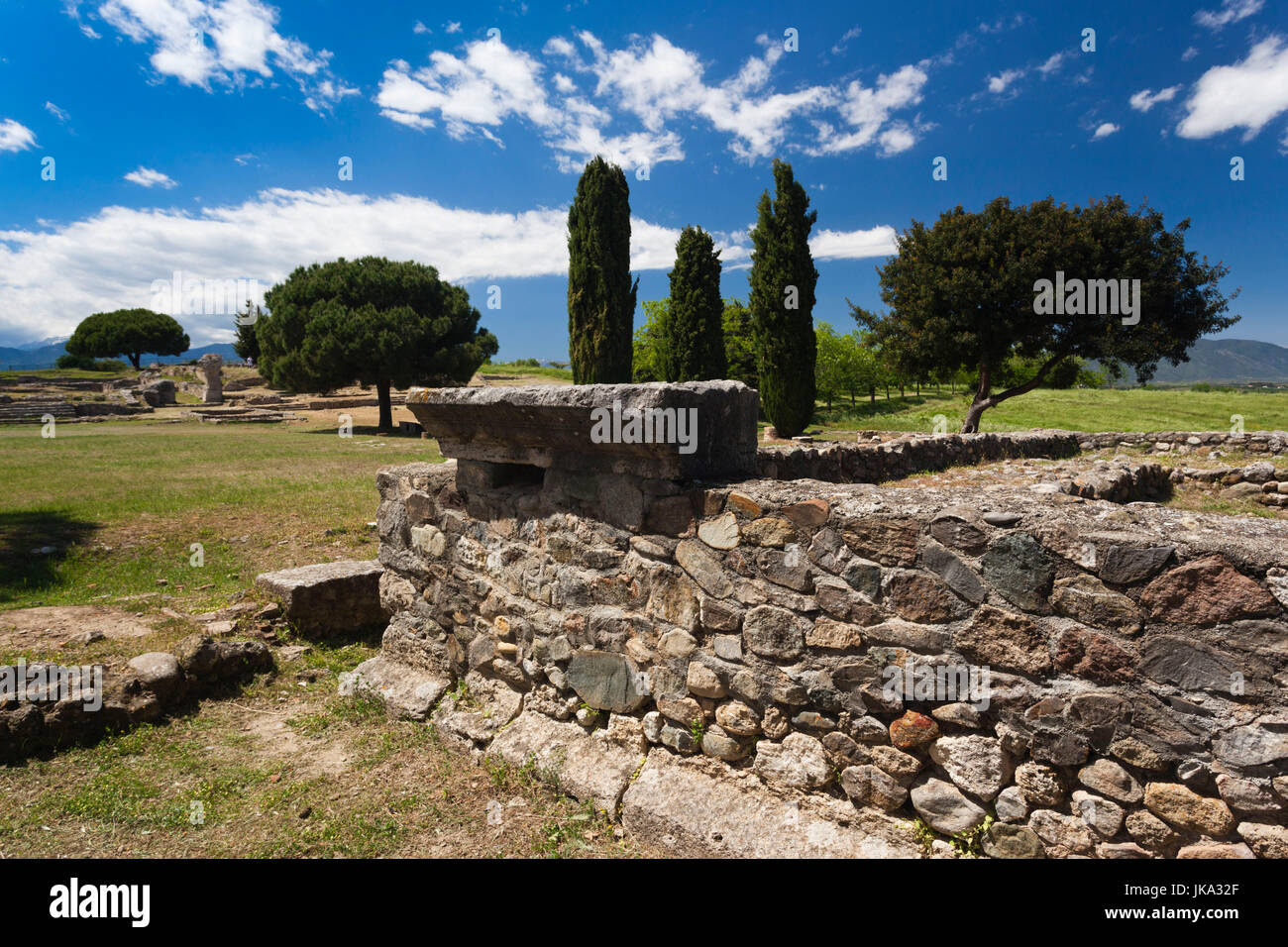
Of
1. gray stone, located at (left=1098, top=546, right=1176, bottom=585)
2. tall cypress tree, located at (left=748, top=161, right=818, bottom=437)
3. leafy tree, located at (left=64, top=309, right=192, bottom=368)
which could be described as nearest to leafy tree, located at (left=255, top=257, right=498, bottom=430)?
tall cypress tree, located at (left=748, top=161, right=818, bottom=437)

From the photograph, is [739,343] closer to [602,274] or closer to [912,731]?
[602,274]

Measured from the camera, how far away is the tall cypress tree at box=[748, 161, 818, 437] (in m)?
21.0

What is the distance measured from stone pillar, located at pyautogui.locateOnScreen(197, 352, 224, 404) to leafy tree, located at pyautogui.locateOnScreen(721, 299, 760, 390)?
2901cm

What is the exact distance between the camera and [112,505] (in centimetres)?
977

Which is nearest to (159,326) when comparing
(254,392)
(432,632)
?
(254,392)

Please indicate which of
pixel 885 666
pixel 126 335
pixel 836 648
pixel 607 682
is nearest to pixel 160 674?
pixel 607 682

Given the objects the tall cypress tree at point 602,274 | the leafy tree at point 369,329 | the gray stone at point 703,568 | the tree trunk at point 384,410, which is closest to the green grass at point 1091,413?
the tall cypress tree at point 602,274

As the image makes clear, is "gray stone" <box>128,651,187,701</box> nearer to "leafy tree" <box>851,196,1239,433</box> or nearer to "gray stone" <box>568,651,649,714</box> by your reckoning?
"gray stone" <box>568,651,649,714</box>

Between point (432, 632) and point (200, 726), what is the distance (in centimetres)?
162

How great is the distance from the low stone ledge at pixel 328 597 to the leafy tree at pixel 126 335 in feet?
230

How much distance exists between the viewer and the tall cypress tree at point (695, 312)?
2519cm

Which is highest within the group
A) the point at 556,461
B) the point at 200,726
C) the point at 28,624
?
the point at 556,461

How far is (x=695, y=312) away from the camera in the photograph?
82.5 feet
